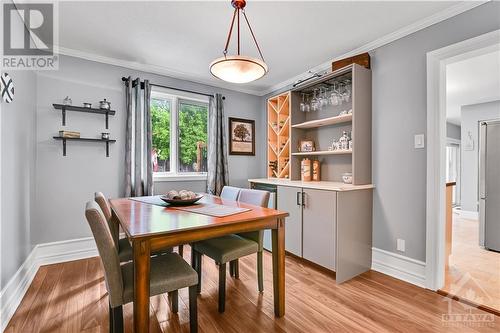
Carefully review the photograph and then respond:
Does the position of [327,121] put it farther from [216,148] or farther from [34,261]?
[34,261]

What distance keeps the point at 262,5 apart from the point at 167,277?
2.13 m

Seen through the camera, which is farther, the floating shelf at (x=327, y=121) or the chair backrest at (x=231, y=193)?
the floating shelf at (x=327, y=121)

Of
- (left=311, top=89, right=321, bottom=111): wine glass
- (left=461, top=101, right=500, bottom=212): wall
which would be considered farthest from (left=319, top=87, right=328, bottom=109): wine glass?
(left=461, top=101, right=500, bottom=212): wall

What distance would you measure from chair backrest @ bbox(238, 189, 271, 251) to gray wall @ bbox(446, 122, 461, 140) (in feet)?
24.1

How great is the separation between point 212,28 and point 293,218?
2.17 m

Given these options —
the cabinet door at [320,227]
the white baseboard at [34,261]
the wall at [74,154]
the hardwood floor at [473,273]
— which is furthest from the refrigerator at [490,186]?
the white baseboard at [34,261]

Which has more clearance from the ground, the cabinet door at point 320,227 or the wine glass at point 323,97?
the wine glass at point 323,97

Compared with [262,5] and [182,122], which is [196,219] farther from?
[182,122]

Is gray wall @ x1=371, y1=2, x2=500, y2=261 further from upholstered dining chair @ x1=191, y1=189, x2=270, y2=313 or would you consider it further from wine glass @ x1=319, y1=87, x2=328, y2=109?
upholstered dining chair @ x1=191, y1=189, x2=270, y2=313

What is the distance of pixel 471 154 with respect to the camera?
507 centimetres

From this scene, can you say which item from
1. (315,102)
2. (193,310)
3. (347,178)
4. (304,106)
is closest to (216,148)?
(304,106)

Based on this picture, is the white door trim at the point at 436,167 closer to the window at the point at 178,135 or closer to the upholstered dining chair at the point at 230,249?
the upholstered dining chair at the point at 230,249

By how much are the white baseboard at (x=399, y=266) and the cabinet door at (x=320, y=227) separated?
594mm

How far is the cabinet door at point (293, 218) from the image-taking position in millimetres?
2803
